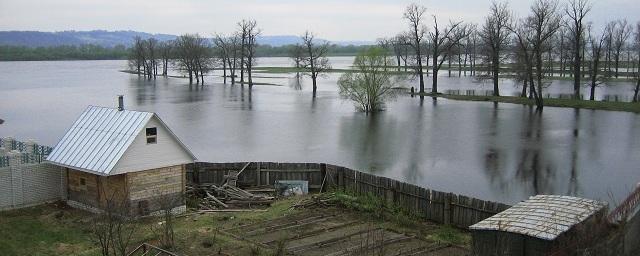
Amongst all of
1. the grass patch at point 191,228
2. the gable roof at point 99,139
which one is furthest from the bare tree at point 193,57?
the grass patch at point 191,228

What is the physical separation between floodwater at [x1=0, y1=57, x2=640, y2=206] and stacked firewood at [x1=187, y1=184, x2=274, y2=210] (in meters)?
7.62

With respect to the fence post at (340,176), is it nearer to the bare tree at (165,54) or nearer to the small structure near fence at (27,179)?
the small structure near fence at (27,179)

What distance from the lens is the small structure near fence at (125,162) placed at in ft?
72.8

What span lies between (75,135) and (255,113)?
108ft

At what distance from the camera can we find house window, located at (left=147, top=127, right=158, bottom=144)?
75.5 feet

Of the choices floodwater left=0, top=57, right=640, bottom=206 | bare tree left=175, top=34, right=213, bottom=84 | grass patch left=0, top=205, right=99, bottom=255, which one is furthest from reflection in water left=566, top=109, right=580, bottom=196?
bare tree left=175, top=34, right=213, bottom=84

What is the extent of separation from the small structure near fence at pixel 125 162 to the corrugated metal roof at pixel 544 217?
1094cm

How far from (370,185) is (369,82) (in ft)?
114

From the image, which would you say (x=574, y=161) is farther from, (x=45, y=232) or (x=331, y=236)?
(x=45, y=232)

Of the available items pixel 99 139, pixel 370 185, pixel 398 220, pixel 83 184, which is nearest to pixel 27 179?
pixel 83 184

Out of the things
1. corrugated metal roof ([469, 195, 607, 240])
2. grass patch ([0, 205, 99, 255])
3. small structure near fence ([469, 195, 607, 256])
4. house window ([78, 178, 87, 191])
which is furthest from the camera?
house window ([78, 178, 87, 191])

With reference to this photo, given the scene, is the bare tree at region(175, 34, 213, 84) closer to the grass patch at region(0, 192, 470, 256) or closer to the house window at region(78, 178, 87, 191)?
the house window at region(78, 178, 87, 191)

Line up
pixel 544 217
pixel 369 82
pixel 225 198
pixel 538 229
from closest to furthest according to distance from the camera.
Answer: pixel 538 229, pixel 544 217, pixel 225 198, pixel 369 82

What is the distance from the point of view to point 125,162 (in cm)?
2216
